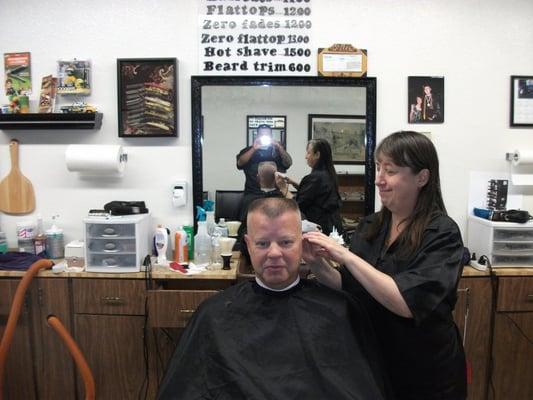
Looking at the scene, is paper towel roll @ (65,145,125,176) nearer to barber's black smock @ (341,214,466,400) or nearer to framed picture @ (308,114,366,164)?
framed picture @ (308,114,366,164)

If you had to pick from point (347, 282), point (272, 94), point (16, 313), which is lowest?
point (16, 313)

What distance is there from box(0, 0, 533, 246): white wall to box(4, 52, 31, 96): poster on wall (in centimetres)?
4

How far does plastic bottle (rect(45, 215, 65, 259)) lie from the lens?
2209 millimetres

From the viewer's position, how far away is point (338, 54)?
7.25 ft

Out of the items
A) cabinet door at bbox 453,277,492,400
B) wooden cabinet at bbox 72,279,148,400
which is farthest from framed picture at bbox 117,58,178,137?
cabinet door at bbox 453,277,492,400

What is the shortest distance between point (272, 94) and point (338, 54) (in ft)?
1.45

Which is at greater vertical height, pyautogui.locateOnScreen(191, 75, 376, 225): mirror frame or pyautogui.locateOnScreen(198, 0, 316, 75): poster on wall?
pyautogui.locateOnScreen(198, 0, 316, 75): poster on wall

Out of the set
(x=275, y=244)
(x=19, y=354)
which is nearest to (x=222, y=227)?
(x=275, y=244)

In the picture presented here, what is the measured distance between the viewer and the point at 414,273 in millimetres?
1132

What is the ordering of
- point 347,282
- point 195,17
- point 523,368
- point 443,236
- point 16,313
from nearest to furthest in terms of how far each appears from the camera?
point 443,236 < point 347,282 < point 16,313 < point 523,368 < point 195,17

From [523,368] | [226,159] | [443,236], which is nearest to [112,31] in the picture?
[226,159]

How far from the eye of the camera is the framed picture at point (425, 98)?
2236mm

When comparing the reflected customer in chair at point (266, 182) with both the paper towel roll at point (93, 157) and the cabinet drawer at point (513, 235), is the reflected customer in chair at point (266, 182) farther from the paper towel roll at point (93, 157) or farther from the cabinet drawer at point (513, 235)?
the cabinet drawer at point (513, 235)

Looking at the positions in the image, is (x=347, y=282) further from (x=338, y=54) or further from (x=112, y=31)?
(x=112, y=31)
